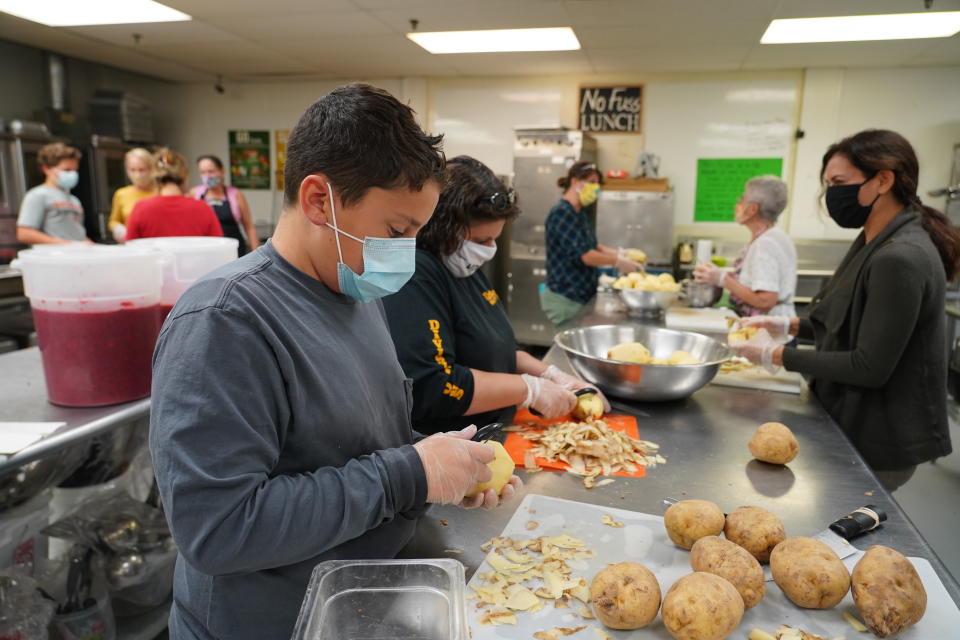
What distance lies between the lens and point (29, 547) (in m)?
2.34

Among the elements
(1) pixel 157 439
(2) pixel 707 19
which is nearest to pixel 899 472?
(1) pixel 157 439

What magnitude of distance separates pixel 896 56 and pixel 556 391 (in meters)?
6.14

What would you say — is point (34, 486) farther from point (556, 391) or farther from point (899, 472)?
point (899, 472)

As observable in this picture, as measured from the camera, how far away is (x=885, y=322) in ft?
6.44

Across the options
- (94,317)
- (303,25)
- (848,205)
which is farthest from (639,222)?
(94,317)

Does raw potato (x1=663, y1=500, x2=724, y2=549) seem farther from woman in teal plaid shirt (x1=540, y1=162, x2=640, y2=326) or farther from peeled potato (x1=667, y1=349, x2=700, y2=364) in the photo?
woman in teal plaid shirt (x1=540, y1=162, x2=640, y2=326)

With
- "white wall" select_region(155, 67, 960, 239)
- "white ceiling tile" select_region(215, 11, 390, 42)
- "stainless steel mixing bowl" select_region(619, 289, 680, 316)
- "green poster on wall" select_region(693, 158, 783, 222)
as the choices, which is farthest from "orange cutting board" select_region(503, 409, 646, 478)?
"green poster on wall" select_region(693, 158, 783, 222)

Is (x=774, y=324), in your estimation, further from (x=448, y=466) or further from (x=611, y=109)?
(x=611, y=109)

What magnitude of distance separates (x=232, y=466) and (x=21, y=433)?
1.19 m

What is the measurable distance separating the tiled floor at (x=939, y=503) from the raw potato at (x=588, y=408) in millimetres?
1724

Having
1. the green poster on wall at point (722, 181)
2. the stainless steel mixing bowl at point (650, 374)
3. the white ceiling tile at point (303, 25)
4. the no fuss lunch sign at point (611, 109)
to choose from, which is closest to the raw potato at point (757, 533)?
the stainless steel mixing bowl at point (650, 374)

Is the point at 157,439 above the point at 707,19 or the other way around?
the other way around

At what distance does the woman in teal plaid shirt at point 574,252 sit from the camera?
4.70 metres

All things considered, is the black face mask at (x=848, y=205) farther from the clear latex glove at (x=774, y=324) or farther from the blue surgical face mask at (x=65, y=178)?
the blue surgical face mask at (x=65, y=178)
